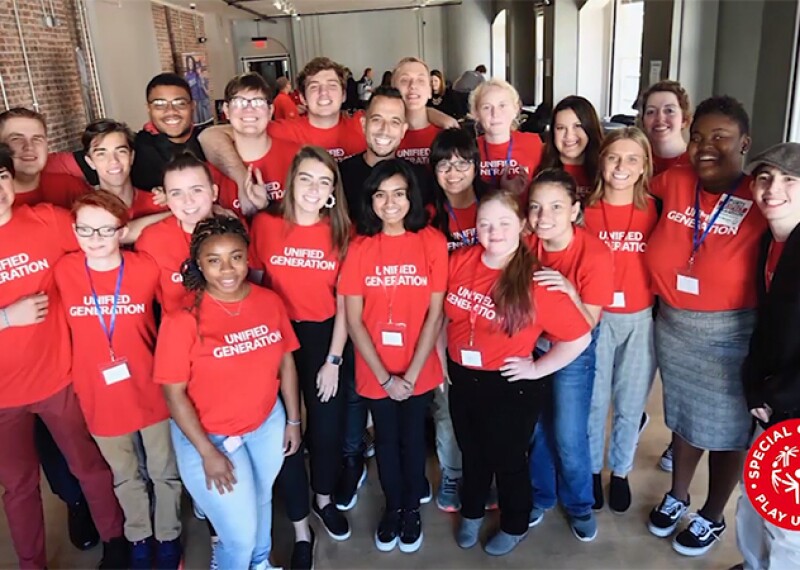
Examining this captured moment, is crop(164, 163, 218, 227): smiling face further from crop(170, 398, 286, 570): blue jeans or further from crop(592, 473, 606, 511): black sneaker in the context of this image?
crop(592, 473, 606, 511): black sneaker

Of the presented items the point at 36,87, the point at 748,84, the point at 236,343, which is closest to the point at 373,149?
the point at 236,343

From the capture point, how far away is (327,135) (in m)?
2.88

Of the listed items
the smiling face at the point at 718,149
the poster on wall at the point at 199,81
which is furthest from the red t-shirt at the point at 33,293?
the poster on wall at the point at 199,81

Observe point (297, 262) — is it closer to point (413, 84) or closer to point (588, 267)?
point (588, 267)

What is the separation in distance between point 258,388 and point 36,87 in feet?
19.8

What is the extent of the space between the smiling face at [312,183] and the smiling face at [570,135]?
0.99 meters

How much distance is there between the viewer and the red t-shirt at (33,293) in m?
2.04

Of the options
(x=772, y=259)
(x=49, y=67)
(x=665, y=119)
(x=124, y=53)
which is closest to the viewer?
(x=772, y=259)

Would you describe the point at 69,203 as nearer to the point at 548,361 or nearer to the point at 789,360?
the point at 548,361

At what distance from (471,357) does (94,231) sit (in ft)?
4.46

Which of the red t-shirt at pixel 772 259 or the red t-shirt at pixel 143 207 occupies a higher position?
the red t-shirt at pixel 143 207

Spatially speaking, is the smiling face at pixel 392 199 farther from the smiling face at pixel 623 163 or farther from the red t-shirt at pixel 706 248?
the red t-shirt at pixel 706 248

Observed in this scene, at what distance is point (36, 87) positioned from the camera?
6332 millimetres

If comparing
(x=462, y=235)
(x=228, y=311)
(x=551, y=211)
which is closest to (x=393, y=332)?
(x=462, y=235)
